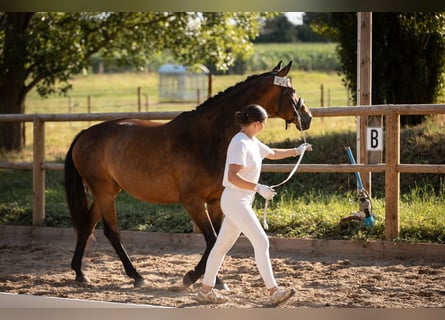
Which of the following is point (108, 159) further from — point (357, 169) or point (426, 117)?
point (426, 117)

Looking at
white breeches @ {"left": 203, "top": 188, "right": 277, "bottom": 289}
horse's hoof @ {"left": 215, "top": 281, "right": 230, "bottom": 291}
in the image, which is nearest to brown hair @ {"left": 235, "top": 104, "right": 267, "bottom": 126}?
white breeches @ {"left": 203, "top": 188, "right": 277, "bottom": 289}

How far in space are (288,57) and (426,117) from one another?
3144cm

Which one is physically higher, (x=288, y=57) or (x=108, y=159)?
(x=288, y=57)

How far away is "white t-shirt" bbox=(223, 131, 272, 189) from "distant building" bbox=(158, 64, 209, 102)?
36.9m

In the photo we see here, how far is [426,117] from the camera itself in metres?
12.4

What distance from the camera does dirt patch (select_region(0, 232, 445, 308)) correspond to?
6098 millimetres

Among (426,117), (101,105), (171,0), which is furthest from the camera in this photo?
(101,105)

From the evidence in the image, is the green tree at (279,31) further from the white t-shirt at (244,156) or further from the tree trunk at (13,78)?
the white t-shirt at (244,156)

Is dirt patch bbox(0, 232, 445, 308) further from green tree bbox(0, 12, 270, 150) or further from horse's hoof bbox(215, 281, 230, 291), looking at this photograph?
green tree bbox(0, 12, 270, 150)

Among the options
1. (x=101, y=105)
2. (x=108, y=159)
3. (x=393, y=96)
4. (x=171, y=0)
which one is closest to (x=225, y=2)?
(x=171, y=0)

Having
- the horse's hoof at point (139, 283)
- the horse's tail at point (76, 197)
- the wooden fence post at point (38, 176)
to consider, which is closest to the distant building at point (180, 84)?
the wooden fence post at point (38, 176)

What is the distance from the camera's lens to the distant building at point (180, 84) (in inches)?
1746

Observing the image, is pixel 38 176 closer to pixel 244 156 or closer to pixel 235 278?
pixel 235 278

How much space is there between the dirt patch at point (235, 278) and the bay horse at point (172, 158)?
0.95 ft
